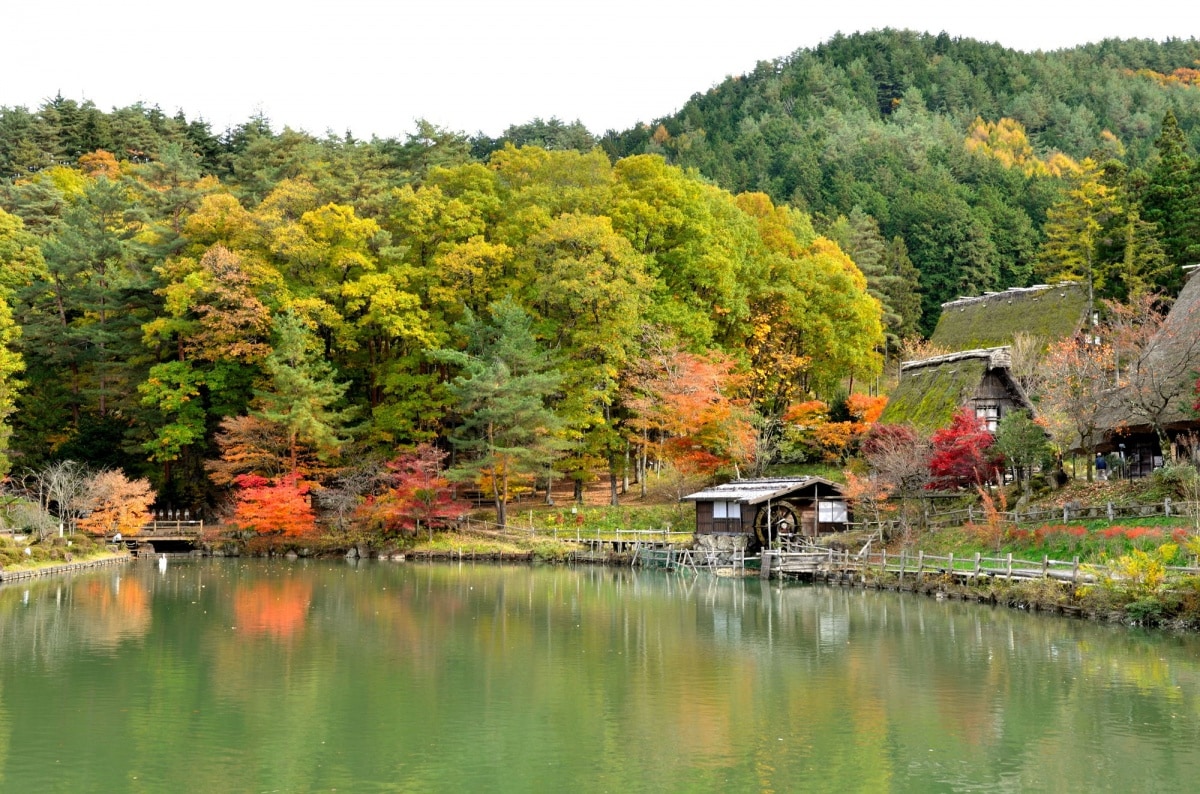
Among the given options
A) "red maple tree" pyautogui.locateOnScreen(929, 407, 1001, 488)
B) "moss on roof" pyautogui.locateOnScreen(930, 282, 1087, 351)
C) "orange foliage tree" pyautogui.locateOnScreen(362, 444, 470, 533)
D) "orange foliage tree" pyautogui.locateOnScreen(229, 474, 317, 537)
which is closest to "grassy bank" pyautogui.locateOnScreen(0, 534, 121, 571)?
"orange foliage tree" pyautogui.locateOnScreen(229, 474, 317, 537)

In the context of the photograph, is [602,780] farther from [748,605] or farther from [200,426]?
[200,426]

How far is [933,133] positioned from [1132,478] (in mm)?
71701

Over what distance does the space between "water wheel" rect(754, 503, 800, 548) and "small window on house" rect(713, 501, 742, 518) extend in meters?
0.70

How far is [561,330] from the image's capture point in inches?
1960

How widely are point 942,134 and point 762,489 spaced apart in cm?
6689

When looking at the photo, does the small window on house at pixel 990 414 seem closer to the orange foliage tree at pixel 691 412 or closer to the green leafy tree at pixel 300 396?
the orange foliage tree at pixel 691 412

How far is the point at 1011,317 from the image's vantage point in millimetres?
51250

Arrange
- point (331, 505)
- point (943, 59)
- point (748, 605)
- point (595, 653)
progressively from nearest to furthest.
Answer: point (595, 653), point (748, 605), point (331, 505), point (943, 59)

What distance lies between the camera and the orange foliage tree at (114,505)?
1761 inches

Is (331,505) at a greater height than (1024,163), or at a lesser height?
lesser

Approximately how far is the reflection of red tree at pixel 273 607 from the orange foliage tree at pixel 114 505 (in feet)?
40.1

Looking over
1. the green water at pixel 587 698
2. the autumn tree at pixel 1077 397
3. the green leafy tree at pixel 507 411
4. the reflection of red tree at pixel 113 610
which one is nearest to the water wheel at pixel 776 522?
the green leafy tree at pixel 507 411

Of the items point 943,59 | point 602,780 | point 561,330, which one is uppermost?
point 943,59

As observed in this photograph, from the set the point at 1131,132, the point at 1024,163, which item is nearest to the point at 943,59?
the point at 1131,132
